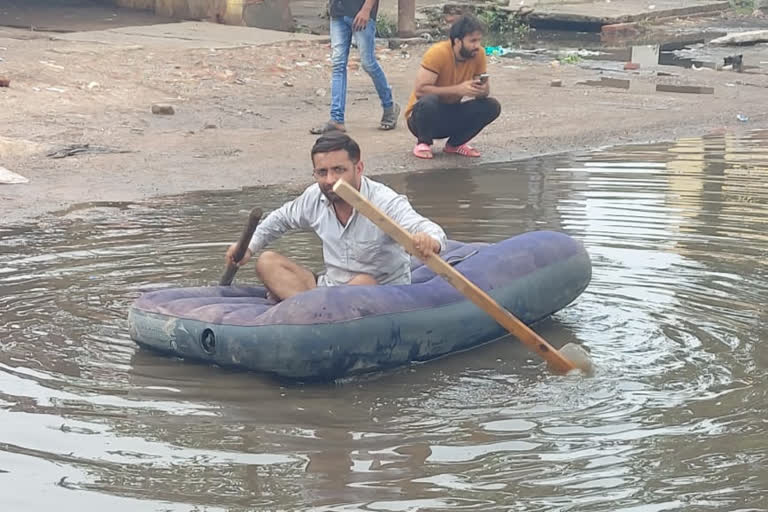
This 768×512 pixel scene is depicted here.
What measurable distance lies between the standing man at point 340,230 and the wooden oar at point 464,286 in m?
0.12

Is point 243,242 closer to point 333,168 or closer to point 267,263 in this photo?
point 267,263

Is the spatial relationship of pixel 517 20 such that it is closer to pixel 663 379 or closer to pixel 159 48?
pixel 159 48

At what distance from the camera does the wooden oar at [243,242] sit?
6.03 meters

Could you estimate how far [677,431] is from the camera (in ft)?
16.5

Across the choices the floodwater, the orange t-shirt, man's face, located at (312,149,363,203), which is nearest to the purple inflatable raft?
the floodwater

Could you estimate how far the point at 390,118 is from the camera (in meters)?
11.4

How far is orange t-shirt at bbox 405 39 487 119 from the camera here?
31.5 ft

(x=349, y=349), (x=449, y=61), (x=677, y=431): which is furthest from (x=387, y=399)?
(x=449, y=61)

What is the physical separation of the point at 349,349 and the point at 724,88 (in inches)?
378

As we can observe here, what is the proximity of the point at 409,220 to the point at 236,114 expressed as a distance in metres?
6.44

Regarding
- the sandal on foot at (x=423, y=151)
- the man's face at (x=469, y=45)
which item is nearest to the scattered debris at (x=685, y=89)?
the sandal on foot at (x=423, y=151)

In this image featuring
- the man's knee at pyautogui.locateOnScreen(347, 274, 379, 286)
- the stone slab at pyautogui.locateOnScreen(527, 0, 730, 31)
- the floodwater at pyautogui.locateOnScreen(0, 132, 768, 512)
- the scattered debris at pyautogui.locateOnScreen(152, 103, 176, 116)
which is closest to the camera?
the floodwater at pyautogui.locateOnScreen(0, 132, 768, 512)

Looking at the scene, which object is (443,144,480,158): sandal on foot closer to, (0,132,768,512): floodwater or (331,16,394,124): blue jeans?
(331,16,394,124): blue jeans

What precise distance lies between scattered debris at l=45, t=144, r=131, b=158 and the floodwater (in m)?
2.03
